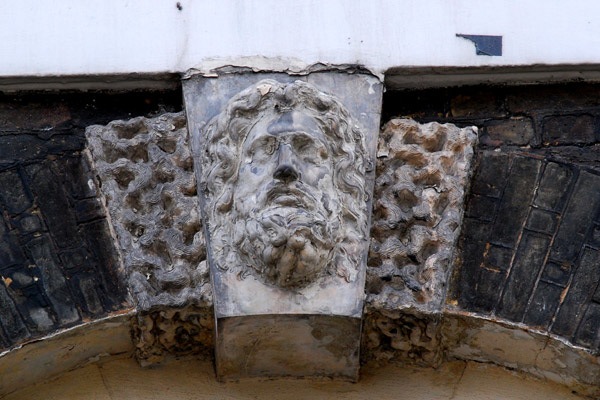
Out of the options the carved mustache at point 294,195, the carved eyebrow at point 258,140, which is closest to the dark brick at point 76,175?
the carved eyebrow at point 258,140

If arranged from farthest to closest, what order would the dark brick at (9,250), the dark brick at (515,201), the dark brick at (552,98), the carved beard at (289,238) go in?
1. the dark brick at (552,98)
2. the dark brick at (515,201)
3. the dark brick at (9,250)
4. the carved beard at (289,238)

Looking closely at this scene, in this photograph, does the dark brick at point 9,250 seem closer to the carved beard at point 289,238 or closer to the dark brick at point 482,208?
the carved beard at point 289,238

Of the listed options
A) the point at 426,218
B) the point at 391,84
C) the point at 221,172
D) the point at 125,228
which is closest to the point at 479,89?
the point at 391,84

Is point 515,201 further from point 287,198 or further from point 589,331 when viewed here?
point 287,198

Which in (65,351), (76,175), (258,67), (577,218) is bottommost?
(65,351)

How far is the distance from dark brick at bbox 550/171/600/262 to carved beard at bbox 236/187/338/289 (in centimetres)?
80

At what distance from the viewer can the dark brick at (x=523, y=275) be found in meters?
4.20

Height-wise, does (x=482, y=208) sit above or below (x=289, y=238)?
below

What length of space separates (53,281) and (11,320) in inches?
7.3

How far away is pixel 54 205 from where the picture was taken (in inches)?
169

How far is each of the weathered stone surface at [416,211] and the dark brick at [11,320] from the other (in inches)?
44.5

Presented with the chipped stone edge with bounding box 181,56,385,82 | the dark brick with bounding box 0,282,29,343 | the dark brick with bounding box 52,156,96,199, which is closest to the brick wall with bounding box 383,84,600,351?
the chipped stone edge with bounding box 181,56,385,82

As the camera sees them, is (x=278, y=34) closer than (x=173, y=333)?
No

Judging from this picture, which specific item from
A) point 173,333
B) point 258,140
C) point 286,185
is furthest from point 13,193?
point 286,185
